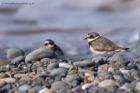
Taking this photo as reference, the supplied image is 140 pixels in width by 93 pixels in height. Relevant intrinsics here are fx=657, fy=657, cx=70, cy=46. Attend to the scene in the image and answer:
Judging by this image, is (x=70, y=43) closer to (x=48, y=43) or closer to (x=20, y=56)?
(x=48, y=43)

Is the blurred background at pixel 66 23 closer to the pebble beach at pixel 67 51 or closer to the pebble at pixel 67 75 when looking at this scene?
the pebble beach at pixel 67 51

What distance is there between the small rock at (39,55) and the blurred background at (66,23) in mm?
3787

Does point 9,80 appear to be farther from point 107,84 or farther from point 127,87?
point 127,87

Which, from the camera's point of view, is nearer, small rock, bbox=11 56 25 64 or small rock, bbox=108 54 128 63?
small rock, bbox=108 54 128 63

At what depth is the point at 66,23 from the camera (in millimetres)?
15594

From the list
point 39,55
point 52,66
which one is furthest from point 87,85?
point 39,55

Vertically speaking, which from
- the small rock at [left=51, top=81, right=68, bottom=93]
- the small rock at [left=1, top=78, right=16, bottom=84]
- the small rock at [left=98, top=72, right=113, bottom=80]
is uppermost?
the small rock at [left=1, top=78, right=16, bottom=84]

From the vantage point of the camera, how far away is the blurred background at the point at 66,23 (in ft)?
43.6

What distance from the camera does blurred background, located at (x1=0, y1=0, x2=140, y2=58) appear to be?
43.6 feet

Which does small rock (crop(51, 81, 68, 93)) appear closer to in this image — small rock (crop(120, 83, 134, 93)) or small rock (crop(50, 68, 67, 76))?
small rock (crop(50, 68, 67, 76))

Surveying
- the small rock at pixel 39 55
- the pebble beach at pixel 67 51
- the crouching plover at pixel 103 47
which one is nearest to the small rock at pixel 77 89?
the pebble beach at pixel 67 51

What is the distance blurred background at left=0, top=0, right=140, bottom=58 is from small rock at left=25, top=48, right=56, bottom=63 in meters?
3.79

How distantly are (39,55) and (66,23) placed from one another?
24.0 ft

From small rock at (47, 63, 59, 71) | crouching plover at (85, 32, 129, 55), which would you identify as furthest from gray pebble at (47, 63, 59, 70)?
crouching plover at (85, 32, 129, 55)
